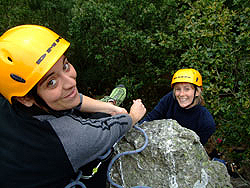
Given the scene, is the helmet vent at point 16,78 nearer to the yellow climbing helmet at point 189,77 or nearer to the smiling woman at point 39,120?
the smiling woman at point 39,120

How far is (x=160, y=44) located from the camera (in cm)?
412

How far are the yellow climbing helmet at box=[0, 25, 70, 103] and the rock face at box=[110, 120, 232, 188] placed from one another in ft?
3.86

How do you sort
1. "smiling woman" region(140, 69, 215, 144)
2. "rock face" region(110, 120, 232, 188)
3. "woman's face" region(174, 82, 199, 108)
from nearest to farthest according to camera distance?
"rock face" region(110, 120, 232, 188), "smiling woman" region(140, 69, 215, 144), "woman's face" region(174, 82, 199, 108)

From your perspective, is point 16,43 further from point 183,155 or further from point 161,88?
point 161,88

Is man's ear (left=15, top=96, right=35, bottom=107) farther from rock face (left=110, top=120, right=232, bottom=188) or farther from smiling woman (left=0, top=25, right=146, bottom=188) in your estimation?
rock face (left=110, top=120, right=232, bottom=188)

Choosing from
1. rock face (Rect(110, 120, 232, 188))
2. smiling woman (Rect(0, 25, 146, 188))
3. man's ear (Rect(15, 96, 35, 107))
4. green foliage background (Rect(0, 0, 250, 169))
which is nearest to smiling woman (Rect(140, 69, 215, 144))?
green foliage background (Rect(0, 0, 250, 169))

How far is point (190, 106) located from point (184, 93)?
23 cm

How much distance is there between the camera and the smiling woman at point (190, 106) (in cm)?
296

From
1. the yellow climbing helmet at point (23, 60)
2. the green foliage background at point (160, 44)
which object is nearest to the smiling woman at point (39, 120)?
the yellow climbing helmet at point (23, 60)

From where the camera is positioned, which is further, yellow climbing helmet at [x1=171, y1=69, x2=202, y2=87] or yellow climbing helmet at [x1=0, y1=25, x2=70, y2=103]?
yellow climbing helmet at [x1=171, y1=69, x2=202, y2=87]

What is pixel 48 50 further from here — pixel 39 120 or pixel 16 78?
pixel 39 120

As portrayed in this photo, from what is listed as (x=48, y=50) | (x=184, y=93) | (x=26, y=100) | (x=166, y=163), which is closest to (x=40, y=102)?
(x=26, y=100)

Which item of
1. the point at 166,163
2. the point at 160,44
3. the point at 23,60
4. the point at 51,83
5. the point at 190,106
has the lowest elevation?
the point at 166,163

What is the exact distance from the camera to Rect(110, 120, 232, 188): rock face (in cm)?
193
